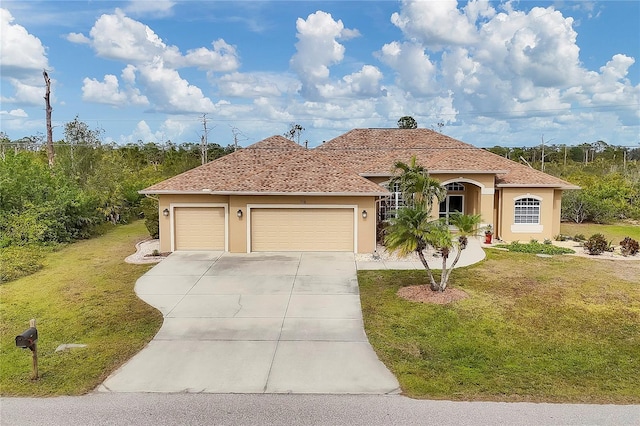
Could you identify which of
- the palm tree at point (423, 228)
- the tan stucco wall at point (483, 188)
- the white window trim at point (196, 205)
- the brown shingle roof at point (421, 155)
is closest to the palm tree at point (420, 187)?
the palm tree at point (423, 228)

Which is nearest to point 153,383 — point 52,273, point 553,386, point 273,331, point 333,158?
point 273,331

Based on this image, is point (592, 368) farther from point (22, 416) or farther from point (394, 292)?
point (22, 416)

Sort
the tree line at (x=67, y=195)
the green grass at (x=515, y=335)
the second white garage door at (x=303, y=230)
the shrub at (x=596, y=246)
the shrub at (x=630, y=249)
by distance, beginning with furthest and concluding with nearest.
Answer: the tree line at (x=67, y=195), the second white garage door at (x=303, y=230), the shrub at (x=596, y=246), the shrub at (x=630, y=249), the green grass at (x=515, y=335)

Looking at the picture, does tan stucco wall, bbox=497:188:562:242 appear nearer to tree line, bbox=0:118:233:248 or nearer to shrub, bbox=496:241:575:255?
shrub, bbox=496:241:575:255

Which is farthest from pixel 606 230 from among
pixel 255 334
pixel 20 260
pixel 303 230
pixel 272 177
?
pixel 20 260

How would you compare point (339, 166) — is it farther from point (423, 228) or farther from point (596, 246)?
point (596, 246)

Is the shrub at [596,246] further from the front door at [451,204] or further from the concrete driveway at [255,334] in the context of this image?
the concrete driveway at [255,334]

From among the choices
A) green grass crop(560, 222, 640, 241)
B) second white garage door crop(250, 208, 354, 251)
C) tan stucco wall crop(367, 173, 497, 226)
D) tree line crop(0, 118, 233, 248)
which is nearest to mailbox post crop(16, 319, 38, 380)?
second white garage door crop(250, 208, 354, 251)
